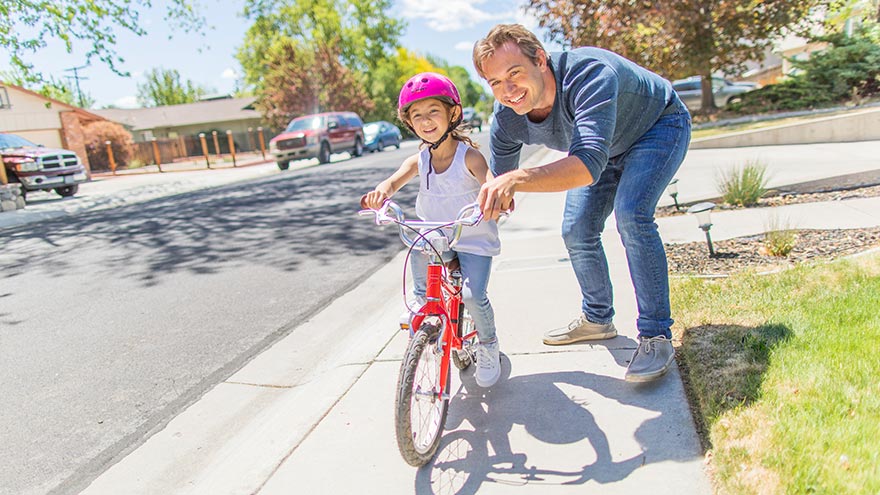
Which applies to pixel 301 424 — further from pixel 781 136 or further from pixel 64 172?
pixel 64 172

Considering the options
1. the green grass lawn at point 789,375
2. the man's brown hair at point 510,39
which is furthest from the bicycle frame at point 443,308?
the green grass lawn at point 789,375

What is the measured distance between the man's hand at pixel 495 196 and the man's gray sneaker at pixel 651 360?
121 centimetres

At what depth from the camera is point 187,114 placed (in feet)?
183

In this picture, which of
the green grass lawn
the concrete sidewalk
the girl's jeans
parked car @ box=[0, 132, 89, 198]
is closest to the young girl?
the girl's jeans

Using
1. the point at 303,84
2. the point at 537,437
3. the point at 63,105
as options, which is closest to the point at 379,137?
the point at 303,84

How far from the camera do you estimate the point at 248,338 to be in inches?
186

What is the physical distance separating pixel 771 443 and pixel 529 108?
1693 millimetres

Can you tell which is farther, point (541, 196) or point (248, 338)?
point (541, 196)

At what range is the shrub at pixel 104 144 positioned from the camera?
107 feet

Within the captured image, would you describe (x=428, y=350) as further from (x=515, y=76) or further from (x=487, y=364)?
(x=515, y=76)

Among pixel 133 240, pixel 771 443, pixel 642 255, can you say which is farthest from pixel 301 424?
pixel 133 240

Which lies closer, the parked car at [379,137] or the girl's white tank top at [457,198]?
the girl's white tank top at [457,198]

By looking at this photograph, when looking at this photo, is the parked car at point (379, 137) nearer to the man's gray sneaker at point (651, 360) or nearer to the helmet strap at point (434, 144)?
the helmet strap at point (434, 144)

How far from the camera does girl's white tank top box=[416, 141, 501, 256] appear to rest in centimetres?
308
